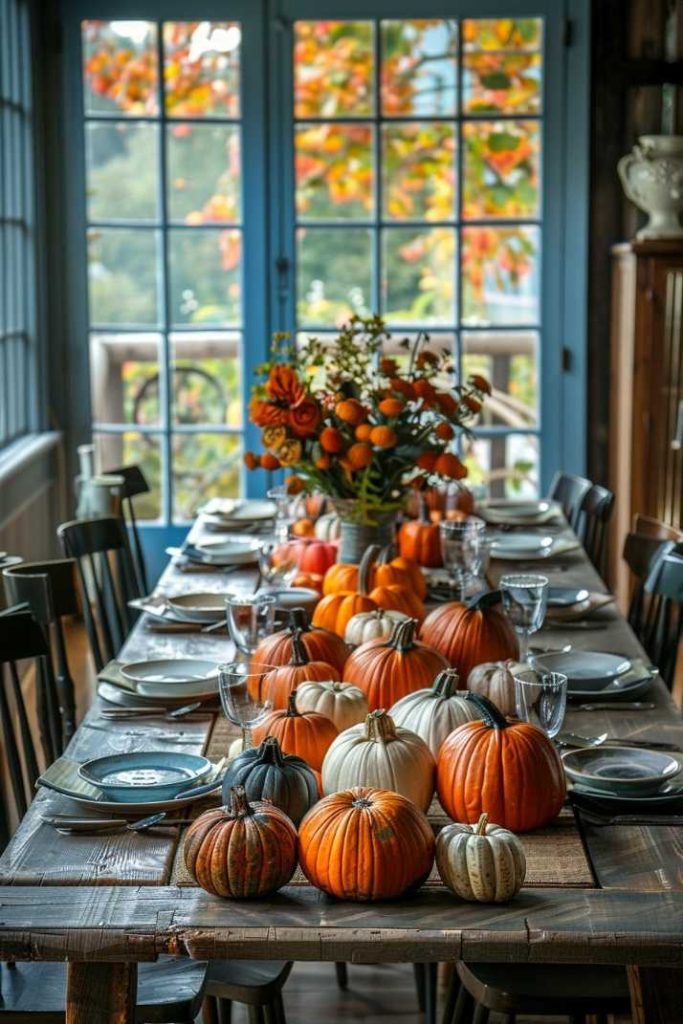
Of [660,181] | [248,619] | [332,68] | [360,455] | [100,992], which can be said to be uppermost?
[332,68]

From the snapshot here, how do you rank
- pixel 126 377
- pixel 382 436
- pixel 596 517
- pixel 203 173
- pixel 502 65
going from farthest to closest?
pixel 126 377, pixel 203 173, pixel 502 65, pixel 596 517, pixel 382 436

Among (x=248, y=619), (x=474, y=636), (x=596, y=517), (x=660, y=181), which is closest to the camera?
(x=248, y=619)

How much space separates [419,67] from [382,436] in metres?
2.95

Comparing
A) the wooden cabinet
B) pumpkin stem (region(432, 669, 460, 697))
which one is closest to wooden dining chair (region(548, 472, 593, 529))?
the wooden cabinet

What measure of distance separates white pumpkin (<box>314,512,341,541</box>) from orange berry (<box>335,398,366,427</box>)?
551 mm

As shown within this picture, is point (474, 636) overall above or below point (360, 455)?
below

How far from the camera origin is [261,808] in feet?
5.37

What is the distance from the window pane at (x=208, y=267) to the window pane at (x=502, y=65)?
3.55ft

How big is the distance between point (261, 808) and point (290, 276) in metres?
4.33

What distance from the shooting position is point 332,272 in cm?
578

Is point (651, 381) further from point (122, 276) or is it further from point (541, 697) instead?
point (541, 697)

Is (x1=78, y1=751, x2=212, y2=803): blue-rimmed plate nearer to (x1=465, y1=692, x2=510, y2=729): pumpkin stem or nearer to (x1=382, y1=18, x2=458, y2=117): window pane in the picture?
(x1=465, y1=692, x2=510, y2=729): pumpkin stem

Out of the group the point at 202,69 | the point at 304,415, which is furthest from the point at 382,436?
the point at 202,69

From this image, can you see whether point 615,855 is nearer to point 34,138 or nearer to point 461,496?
point 461,496
